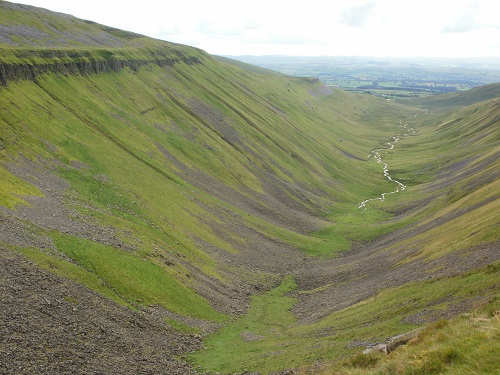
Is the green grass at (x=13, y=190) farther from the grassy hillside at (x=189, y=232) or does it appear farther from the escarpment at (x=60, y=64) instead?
the escarpment at (x=60, y=64)

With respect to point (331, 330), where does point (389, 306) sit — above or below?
above

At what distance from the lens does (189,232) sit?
8944 cm

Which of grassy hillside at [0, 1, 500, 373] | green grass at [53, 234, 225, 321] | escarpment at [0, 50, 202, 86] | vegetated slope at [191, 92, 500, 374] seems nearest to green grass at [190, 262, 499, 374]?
vegetated slope at [191, 92, 500, 374]

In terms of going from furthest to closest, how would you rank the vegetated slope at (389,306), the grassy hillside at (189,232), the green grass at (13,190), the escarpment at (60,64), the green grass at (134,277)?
the escarpment at (60,64) → the green grass at (13,190) → the green grass at (134,277) → the grassy hillside at (189,232) → the vegetated slope at (389,306)

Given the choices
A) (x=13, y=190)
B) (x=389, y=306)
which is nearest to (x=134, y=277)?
(x=13, y=190)

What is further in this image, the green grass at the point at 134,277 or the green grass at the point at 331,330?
the green grass at the point at 134,277

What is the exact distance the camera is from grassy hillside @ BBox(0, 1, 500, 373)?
47469 millimetres

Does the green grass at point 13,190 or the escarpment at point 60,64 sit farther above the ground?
the escarpment at point 60,64

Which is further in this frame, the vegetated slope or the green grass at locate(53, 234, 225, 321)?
the green grass at locate(53, 234, 225, 321)

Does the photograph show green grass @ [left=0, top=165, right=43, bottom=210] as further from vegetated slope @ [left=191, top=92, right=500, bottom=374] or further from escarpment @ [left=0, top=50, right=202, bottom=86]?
escarpment @ [left=0, top=50, right=202, bottom=86]

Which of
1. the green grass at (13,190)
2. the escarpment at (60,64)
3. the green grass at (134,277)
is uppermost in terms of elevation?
the escarpment at (60,64)

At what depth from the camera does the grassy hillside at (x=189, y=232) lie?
156 ft

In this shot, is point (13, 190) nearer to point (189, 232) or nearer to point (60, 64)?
point (189, 232)

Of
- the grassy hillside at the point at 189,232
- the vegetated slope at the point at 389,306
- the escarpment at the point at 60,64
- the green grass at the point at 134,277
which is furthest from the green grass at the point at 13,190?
the escarpment at the point at 60,64
